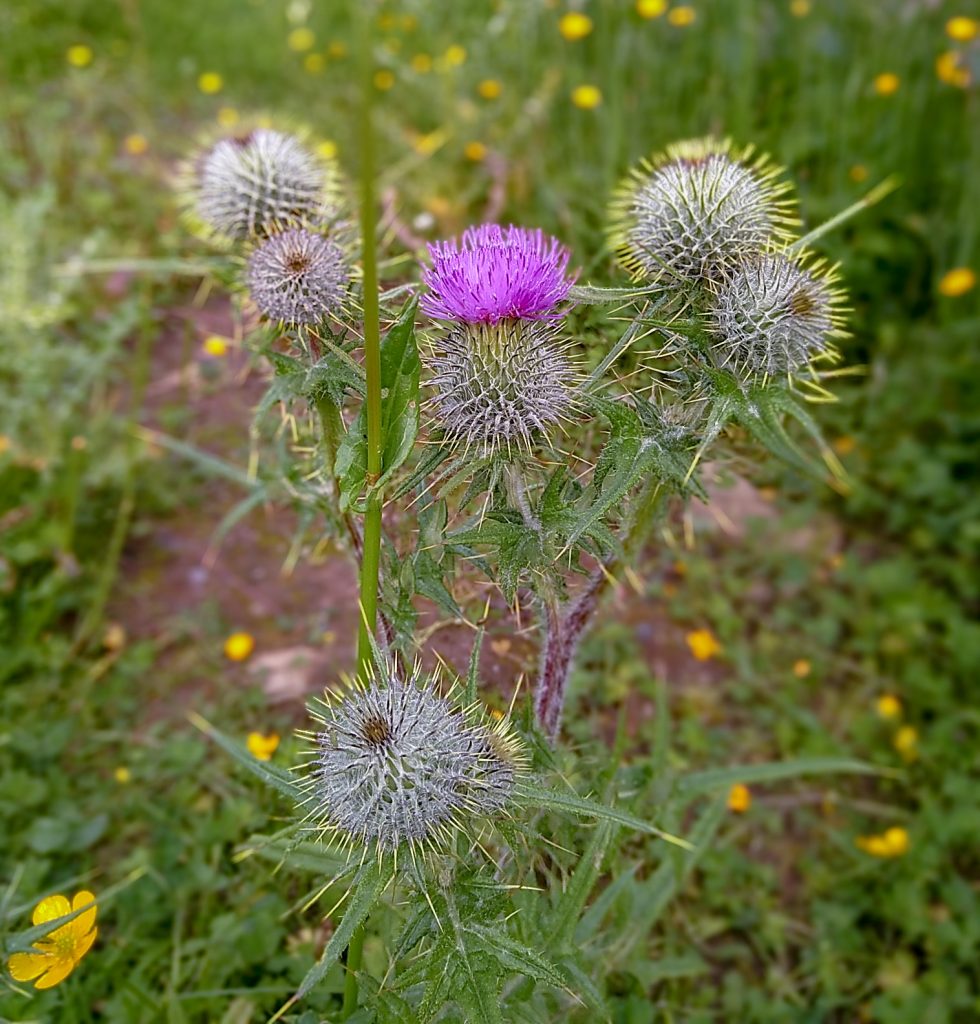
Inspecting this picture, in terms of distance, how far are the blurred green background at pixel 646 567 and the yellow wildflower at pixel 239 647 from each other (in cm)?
3

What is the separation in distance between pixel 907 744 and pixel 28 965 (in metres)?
2.74

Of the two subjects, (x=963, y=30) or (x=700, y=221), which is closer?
(x=700, y=221)

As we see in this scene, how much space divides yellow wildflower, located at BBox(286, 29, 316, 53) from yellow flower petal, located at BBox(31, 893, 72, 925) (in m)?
6.41

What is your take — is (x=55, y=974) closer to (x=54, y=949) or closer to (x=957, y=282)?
(x=54, y=949)

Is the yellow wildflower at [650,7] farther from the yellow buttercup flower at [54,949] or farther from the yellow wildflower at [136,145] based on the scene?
the yellow buttercup flower at [54,949]

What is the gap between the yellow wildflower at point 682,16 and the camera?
493 cm

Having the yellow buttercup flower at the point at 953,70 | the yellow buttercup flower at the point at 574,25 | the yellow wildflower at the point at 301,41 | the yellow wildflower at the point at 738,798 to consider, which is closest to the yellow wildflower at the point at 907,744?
the yellow wildflower at the point at 738,798

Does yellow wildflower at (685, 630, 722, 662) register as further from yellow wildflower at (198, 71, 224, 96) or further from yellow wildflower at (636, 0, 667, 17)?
yellow wildflower at (198, 71, 224, 96)

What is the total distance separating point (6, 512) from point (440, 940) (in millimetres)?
2910

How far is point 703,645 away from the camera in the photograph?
3.30 metres

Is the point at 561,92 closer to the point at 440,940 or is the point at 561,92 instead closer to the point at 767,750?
the point at 767,750

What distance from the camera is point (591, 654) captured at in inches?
120

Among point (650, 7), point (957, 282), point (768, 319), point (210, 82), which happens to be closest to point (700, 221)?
point (768, 319)

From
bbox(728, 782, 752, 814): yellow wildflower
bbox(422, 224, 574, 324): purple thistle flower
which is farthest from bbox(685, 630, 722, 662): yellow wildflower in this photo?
bbox(422, 224, 574, 324): purple thistle flower
